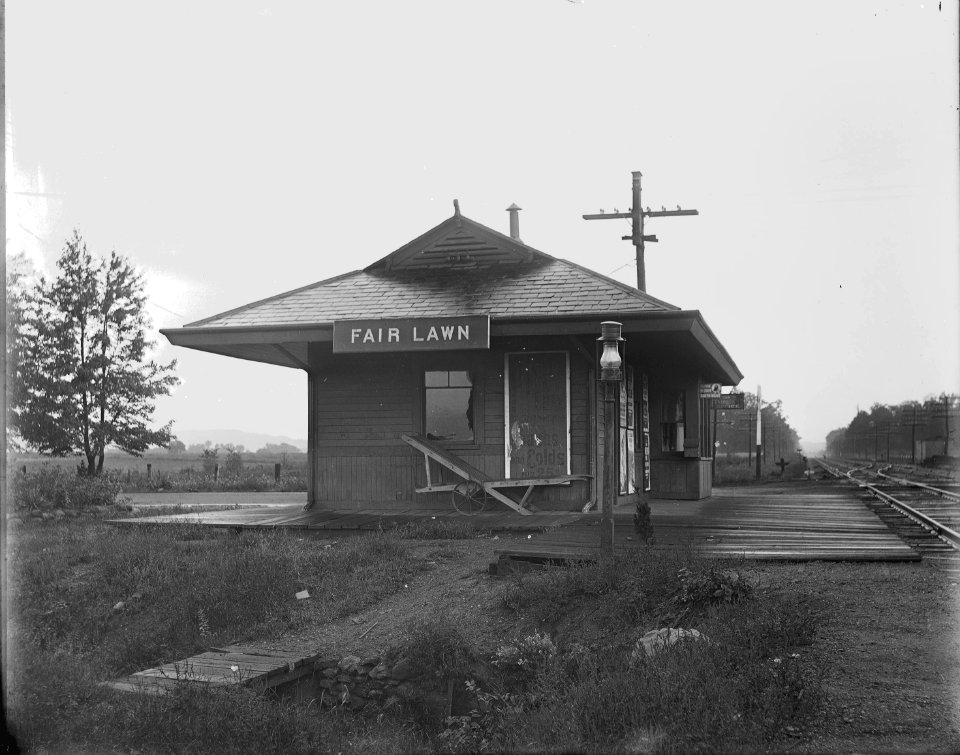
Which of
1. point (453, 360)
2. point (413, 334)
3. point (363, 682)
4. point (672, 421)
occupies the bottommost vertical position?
point (363, 682)

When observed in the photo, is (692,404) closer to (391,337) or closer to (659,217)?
(659,217)

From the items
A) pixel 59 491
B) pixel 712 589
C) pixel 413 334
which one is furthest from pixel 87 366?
pixel 712 589

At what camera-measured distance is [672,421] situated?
20688 mm

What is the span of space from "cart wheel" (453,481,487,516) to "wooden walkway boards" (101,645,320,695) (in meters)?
6.67

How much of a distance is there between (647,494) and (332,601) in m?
12.0

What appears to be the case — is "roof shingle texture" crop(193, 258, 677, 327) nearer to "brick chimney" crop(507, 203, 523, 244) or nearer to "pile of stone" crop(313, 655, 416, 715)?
"brick chimney" crop(507, 203, 523, 244)

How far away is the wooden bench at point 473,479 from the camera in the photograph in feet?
45.1

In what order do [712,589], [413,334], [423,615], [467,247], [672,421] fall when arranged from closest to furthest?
[712,589], [423,615], [413,334], [467,247], [672,421]

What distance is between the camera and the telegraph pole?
24.0 metres

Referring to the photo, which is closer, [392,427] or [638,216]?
[392,427]

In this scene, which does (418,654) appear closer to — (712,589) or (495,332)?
(712,589)

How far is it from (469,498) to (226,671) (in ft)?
25.1

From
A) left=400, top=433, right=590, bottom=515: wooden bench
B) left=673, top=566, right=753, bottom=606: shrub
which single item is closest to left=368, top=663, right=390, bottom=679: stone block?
left=673, top=566, right=753, bottom=606: shrub

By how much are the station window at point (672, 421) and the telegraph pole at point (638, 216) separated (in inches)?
161
